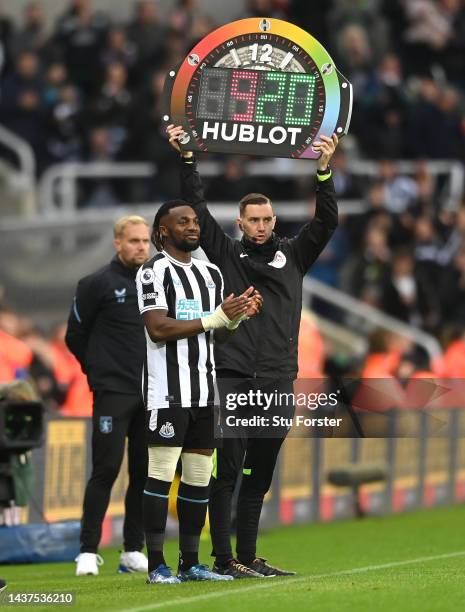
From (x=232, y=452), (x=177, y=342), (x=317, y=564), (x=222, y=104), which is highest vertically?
(x=222, y=104)

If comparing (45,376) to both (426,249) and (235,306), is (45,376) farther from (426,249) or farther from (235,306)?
(235,306)

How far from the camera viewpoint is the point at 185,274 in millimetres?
9234

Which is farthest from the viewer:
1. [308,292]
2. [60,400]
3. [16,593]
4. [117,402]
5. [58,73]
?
[58,73]

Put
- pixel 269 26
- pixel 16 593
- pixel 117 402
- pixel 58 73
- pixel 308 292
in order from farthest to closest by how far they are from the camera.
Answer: pixel 58 73 < pixel 308 292 < pixel 117 402 < pixel 269 26 < pixel 16 593

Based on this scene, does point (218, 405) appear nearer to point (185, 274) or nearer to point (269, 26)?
point (185, 274)

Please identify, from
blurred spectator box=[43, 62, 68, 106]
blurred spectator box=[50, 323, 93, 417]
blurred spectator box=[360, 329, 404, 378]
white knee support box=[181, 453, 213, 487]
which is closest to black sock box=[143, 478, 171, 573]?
white knee support box=[181, 453, 213, 487]

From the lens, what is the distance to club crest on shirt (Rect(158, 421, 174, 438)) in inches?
357

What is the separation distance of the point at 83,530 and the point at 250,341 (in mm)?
2087

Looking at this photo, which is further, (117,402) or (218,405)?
(117,402)

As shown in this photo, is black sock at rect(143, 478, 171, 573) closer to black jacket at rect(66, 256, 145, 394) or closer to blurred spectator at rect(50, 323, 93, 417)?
black jacket at rect(66, 256, 145, 394)

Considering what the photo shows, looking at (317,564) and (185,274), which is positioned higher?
(185,274)

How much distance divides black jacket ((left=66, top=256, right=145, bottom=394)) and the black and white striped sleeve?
168 centimetres

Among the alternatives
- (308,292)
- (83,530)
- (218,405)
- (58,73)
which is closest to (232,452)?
(218,405)

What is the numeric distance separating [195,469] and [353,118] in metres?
12.9
